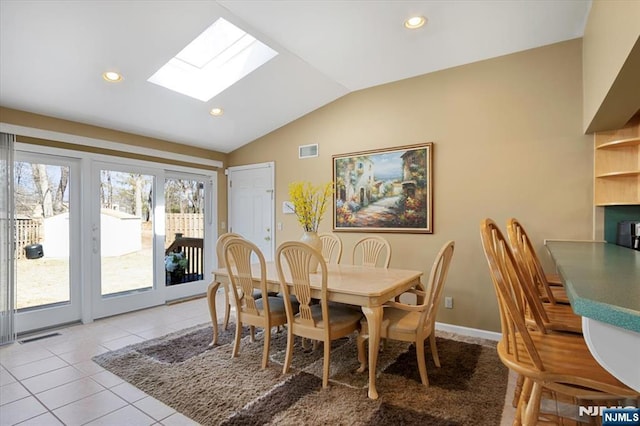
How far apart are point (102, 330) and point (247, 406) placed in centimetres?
238

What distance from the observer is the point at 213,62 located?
11.6 feet

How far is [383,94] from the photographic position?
387 centimetres

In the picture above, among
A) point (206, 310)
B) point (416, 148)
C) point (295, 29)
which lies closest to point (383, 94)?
point (416, 148)

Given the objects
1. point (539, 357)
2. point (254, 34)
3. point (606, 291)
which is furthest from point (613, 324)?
point (254, 34)

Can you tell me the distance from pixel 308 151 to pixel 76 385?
3403mm

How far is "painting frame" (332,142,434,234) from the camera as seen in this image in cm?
357

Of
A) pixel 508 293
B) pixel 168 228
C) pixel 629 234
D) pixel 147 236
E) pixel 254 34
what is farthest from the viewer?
pixel 168 228

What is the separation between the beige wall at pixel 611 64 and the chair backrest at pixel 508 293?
965 millimetres

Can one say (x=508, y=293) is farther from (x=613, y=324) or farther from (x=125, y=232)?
(x=125, y=232)

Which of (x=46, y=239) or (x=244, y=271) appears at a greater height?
(x=46, y=239)

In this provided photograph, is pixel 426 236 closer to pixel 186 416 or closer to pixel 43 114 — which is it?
pixel 186 416

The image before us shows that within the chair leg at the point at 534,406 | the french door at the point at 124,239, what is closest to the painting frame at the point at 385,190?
the chair leg at the point at 534,406

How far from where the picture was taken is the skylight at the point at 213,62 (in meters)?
3.28

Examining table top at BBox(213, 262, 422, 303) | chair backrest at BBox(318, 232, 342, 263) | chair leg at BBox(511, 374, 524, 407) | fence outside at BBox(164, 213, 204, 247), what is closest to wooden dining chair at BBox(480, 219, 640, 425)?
chair leg at BBox(511, 374, 524, 407)
